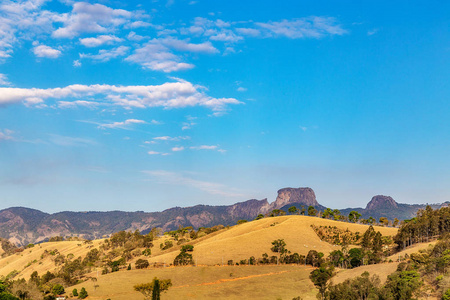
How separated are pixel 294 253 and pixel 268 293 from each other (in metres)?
48.1

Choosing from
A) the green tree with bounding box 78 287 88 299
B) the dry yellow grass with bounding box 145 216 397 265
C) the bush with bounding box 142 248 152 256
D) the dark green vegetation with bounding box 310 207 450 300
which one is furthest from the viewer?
the bush with bounding box 142 248 152 256

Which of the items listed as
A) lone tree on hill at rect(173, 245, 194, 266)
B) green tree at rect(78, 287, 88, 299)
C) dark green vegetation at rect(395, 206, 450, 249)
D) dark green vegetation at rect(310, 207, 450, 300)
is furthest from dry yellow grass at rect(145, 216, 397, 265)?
green tree at rect(78, 287, 88, 299)

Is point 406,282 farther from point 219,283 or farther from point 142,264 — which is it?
point 142,264

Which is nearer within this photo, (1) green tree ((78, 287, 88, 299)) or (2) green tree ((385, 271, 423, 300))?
(2) green tree ((385, 271, 423, 300))

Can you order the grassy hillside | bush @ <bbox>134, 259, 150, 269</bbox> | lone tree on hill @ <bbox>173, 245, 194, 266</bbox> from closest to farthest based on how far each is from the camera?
the grassy hillside → lone tree on hill @ <bbox>173, 245, 194, 266</bbox> → bush @ <bbox>134, 259, 150, 269</bbox>

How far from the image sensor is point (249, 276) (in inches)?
4464

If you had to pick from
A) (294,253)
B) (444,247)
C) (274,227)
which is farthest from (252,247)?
(444,247)

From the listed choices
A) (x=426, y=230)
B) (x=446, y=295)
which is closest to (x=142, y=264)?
(x=446, y=295)

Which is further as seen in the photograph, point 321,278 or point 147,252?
point 147,252

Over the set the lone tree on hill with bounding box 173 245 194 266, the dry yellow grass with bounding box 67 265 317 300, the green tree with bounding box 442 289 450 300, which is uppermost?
the green tree with bounding box 442 289 450 300

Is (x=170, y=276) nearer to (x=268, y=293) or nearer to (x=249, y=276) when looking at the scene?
(x=249, y=276)

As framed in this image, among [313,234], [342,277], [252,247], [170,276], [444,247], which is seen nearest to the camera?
[444,247]

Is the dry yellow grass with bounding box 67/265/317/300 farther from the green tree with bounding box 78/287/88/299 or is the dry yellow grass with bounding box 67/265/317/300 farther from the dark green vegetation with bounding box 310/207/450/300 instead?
the dark green vegetation with bounding box 310/207/450/300

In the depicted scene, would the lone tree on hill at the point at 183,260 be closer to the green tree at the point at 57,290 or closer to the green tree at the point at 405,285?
the green tree at the point at 57,290
